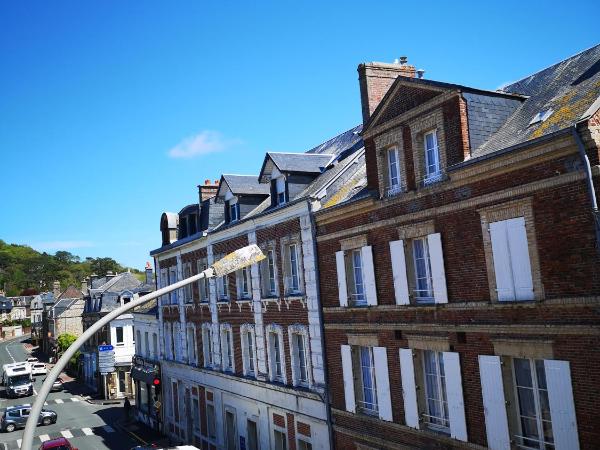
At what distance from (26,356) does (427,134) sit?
284ft

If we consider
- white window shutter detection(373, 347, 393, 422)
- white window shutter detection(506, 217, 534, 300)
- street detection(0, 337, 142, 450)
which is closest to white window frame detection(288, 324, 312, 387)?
white window shutter detection(373, 347, 393, 422)

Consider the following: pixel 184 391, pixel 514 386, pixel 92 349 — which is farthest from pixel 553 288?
pixel 92 349

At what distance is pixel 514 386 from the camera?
37.8 ft

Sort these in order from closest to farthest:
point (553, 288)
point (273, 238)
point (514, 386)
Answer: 1. point (553, 288)
2. point (514, 386)
3. point (273, 238)

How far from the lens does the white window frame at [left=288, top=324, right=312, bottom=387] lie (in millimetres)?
18656

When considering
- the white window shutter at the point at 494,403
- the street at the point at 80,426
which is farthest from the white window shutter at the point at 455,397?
the street at the point at 80,426

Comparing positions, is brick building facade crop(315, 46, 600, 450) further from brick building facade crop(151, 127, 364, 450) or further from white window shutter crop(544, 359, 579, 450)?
brick building facade crop(151, 127, 364, 450)

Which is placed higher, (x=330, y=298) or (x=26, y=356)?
(x=330, y=298)

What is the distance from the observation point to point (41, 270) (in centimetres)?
15412

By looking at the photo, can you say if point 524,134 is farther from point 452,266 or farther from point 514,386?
point 514,386

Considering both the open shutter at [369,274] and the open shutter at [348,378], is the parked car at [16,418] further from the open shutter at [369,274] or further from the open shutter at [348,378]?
the open shutter at [369,274]

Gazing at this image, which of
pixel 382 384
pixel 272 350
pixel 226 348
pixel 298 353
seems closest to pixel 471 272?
pixel 382 384

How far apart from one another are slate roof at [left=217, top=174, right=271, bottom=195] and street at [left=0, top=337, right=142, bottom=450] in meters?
16.8

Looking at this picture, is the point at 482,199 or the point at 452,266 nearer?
the point at 482,199
